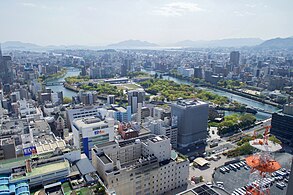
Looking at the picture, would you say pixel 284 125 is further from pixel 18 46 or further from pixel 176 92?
pixel 18 46

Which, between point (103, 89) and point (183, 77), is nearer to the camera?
point (103, 89)

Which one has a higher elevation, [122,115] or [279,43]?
[279,43]

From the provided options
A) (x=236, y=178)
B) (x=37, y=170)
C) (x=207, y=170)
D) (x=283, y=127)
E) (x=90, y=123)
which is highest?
(x=90, y=123)

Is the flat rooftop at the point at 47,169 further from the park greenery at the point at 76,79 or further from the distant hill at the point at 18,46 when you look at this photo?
the distant hill at the point at 18,46

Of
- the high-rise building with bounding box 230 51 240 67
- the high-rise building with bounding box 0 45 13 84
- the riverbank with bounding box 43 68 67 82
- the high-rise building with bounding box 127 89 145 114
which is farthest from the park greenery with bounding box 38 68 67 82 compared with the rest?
the high-rise building with bounding box 230 51 240 67

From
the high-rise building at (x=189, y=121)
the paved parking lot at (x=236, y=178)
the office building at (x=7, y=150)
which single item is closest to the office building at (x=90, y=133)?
the office building at (x=7, y=150)

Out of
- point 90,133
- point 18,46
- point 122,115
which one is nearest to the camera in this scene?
point 90,133

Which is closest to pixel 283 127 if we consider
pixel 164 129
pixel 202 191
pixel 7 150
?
pixel 164 129

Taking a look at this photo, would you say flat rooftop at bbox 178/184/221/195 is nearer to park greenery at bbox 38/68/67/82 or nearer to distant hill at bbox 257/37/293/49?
park greenery at bbox 38/68/67/82
